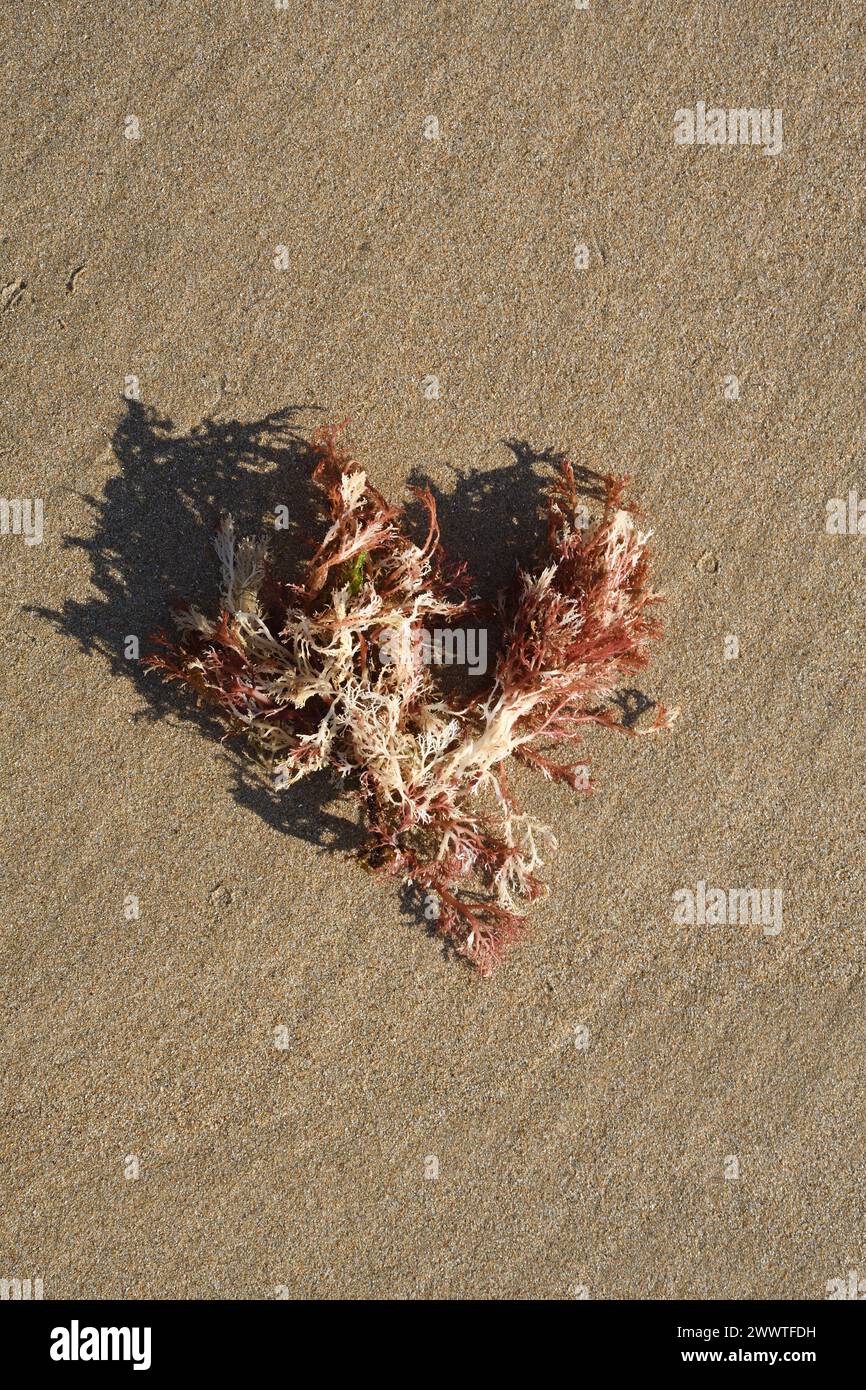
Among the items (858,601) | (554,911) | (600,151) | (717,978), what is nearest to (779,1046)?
(717,978)

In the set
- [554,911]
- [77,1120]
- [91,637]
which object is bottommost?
[77,1120]

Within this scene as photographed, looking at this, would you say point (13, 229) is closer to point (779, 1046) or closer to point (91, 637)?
point (91, 637)

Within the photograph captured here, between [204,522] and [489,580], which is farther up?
[204,522]

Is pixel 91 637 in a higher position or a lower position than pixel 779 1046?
higher
